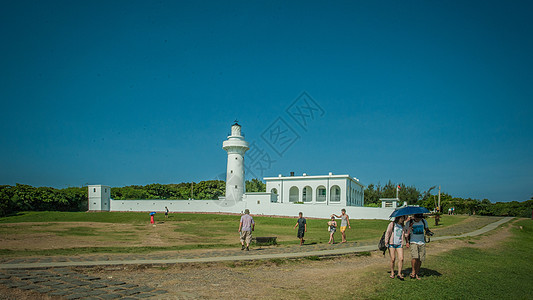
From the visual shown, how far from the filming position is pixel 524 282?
31.2 ft

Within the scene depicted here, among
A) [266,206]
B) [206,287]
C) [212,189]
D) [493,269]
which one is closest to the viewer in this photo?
[206,287]

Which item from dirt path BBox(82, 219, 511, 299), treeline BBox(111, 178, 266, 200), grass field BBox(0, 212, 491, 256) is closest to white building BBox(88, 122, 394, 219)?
treeline BBox(111, 178, 266, 200)

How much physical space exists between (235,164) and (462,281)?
128 ft

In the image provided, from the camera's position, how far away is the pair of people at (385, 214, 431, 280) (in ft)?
28.9

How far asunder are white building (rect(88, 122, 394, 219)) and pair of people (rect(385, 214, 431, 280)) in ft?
96.8

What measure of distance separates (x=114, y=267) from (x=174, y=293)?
2995 mm

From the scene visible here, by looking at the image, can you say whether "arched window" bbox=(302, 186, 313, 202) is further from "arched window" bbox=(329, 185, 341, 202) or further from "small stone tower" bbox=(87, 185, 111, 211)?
"small stone tower" bbox=(87, 185, 111, 211)

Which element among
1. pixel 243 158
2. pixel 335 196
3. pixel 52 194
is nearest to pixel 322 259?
pixel 335 196

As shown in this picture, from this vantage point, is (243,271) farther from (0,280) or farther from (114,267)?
(0,280)

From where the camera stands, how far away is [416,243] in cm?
884

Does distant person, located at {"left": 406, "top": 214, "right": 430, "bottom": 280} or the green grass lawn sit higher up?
distant person, located at {"left": 406, "top": 214, "right": 430, "bottom": 280}

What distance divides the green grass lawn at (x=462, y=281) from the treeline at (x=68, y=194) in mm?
39201

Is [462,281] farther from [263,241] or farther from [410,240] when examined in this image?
→ [263,241]

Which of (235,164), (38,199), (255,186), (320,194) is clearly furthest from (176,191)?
(320,194)
